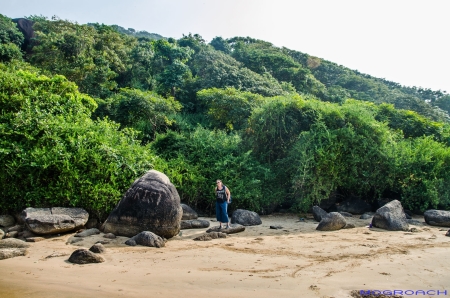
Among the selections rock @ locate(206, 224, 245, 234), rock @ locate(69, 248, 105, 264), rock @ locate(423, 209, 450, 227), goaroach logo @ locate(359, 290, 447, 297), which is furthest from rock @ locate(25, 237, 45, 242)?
rock @ locate(423, 209, 450, 227)

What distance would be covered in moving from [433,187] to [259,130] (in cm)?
698

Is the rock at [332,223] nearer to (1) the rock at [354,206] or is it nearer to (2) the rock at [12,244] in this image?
(1) the rock at [354,206]

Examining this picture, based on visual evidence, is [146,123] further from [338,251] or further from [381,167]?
[338,251]

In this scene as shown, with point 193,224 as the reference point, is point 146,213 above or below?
above

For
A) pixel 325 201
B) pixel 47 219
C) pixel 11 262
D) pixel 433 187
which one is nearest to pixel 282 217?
pixel 325 201

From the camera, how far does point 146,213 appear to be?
30.0ft

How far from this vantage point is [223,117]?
22594 millimetres

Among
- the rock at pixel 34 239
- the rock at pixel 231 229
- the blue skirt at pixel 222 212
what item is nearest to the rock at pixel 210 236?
the rock at pixel 231 229

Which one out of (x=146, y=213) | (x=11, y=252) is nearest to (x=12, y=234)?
(x=11, y=252)

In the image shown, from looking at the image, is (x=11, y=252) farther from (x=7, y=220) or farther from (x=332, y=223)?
(x=332, y=223)

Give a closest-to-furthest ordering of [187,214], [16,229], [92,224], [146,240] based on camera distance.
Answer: [146,240] → [16,229] → [92,224] → [187,214]

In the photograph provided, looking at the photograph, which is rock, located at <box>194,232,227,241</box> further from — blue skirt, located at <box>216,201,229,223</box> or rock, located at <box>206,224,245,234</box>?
blue skirt, located at <box>216,201,229,223</box>

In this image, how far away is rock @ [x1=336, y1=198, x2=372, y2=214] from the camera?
570 inches

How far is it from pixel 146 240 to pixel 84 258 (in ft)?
5.78
